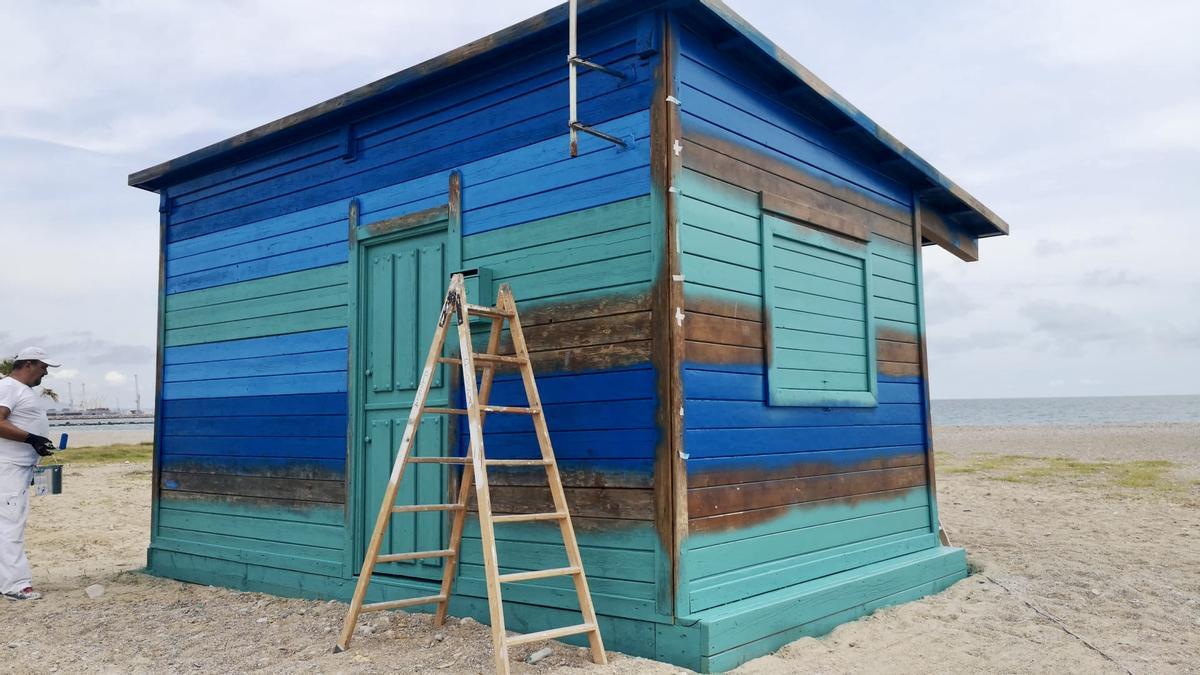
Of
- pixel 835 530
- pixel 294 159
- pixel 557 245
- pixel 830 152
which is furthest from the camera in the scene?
pixel 294 159

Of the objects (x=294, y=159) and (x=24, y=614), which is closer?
(x=24, y=614)

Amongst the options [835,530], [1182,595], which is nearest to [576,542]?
[835,530]

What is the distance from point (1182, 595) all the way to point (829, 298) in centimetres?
343

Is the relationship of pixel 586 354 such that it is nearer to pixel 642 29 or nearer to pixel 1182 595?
pixel 642 29

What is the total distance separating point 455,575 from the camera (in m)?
5.58

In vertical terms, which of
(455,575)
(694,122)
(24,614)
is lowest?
(24,614)

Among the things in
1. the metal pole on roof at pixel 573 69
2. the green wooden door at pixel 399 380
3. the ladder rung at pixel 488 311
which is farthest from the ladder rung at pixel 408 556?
the metal pole on roof at pixel 573 69

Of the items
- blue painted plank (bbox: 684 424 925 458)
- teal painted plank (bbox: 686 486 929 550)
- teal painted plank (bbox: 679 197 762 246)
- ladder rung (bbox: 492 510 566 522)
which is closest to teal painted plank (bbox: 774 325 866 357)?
blue painted plank (bbox: 684 424 925 458)

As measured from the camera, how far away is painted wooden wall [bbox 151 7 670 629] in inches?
194

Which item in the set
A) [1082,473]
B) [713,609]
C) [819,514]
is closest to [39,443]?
[713,609]

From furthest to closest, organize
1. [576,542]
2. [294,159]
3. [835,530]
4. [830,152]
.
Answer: [294,159] < [830,152] < [835,530] < [576,542]

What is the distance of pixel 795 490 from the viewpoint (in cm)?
575

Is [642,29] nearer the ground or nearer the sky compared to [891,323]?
nearer the sky

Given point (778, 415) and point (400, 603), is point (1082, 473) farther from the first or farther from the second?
point (400, 603)
